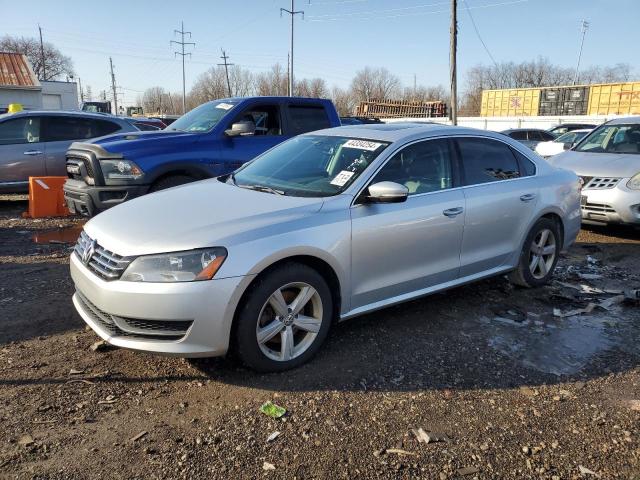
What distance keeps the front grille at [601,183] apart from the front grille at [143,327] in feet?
21.7

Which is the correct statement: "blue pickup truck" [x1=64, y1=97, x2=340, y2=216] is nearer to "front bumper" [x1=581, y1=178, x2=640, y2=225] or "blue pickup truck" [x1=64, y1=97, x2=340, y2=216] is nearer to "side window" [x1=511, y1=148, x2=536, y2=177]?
"side window" [x1=511, y1=148, x2=536, y2=177]

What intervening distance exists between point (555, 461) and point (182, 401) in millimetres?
2095

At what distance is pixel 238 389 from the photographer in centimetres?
331

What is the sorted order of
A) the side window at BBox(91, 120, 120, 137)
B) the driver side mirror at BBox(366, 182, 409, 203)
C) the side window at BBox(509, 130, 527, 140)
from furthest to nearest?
1. the side window at BBox(509, 130, 527, 140)
2. the side window at BBox(91, 120, 120, 137)
3. the driver side mirror at BBox(366, 182, 409, 203)

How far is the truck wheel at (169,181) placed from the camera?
6672mm

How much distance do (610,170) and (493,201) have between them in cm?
404

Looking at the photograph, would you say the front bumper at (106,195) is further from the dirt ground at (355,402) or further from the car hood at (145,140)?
the dirt ground at (355,402)

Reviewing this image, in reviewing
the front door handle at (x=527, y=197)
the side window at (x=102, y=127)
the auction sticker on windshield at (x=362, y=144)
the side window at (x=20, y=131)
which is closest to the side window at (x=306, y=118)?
the auction sticker on windshield at (x=362, y=144)

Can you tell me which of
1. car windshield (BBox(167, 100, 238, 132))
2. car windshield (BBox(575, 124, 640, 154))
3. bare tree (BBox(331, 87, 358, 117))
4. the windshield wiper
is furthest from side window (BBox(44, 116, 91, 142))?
bare tree (BBox(331, 87, 358, 117))

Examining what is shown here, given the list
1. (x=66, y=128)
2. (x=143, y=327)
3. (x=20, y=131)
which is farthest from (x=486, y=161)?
(x=20, y=131)

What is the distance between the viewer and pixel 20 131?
30.1ft

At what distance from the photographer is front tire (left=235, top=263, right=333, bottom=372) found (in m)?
3.26

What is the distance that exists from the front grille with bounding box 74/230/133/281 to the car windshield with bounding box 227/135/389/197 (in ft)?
4.20

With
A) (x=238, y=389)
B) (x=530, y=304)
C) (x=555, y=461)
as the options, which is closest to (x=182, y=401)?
(x=238, y=389)
